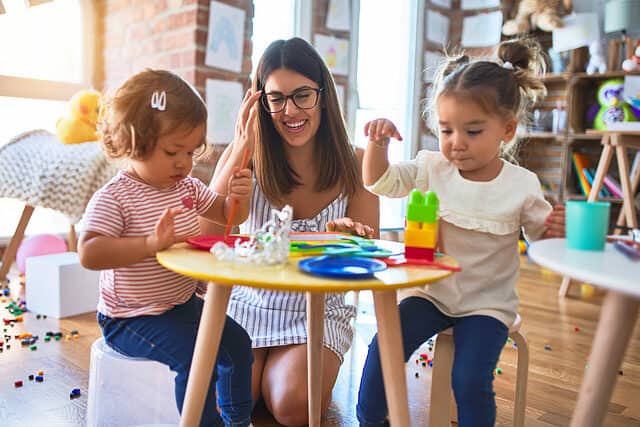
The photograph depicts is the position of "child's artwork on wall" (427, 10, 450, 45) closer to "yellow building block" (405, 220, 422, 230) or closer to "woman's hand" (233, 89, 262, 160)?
"woman's hand" (233, 89, 262, 160)

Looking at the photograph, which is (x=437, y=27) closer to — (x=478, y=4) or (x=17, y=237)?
(x=478, y=4)

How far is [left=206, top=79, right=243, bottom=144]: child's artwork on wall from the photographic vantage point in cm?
271

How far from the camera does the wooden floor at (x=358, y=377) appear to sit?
4.78 feet

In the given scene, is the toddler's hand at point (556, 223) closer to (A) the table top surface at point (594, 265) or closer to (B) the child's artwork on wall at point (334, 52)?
(A) the table top surface at point (594, 265)

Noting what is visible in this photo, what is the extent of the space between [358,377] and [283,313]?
361 mm

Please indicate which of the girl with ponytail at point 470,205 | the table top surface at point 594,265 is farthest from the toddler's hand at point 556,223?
the table top surface at point 594,265

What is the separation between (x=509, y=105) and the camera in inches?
46.9

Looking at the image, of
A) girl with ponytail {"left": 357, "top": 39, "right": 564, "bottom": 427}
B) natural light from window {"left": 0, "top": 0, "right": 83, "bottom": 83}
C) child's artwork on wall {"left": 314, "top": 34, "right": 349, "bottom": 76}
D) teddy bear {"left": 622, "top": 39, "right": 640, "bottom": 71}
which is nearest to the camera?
girl with ponytail {"left": 357, "top": 39, "right": 564, "bottom": 427}

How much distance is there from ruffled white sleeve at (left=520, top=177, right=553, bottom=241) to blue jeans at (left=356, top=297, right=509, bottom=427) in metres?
0.19

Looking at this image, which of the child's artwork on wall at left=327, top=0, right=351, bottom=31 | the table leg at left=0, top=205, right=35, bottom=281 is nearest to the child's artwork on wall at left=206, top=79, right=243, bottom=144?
the table leg at left=0, top=205, right=35, bottom=281

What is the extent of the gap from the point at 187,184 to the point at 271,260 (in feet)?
1.36

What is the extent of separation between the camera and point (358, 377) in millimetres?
1762

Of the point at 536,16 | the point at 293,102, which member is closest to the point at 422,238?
the point at 293,102

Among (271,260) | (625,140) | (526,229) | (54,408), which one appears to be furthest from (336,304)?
(625,140)
